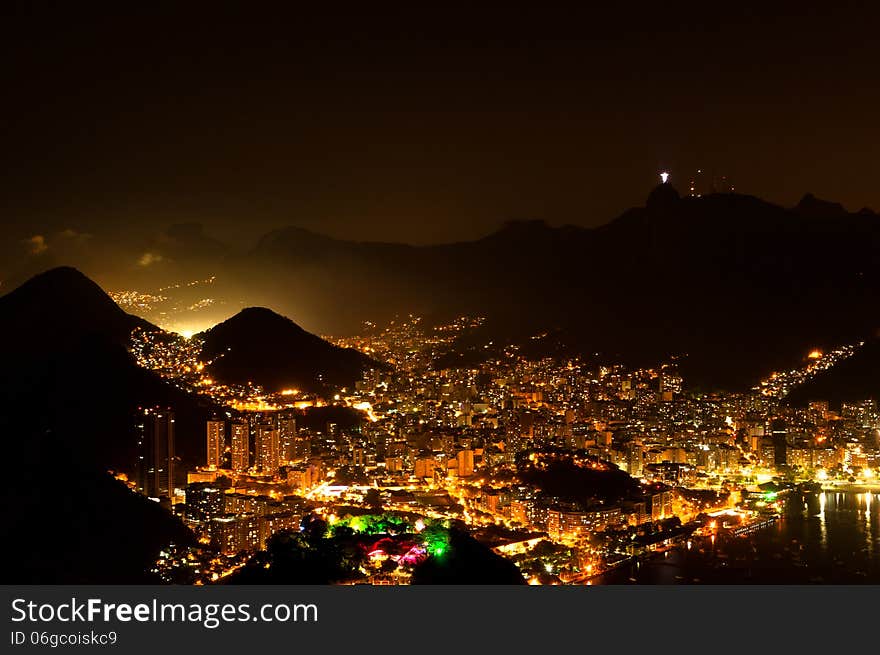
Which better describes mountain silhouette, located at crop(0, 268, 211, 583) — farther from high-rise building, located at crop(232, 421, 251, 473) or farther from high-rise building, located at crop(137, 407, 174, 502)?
high-rise building, located at crop(232, 421, 251, 473)

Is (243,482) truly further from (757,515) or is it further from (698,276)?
(698,276)

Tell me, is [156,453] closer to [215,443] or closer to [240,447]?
[215,443]

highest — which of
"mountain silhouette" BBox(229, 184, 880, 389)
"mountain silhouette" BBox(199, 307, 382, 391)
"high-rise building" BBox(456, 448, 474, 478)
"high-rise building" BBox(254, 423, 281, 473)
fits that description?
"mountain silhouette" BBox(229, 184, 880, 389)

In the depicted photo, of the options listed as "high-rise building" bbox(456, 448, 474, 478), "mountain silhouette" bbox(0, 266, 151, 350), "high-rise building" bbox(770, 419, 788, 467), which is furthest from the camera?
"high-rise building" bbox(770, 419, 788, 467)

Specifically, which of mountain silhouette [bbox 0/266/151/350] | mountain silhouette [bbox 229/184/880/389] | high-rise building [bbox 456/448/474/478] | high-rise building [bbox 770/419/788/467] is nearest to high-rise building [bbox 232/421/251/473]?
mountain silhouette [bbox 0/266/151/350]

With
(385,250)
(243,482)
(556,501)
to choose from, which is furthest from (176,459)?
(385,250)

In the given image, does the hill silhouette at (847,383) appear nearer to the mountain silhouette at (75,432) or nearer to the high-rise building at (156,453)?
the mountain silhouette at (75,432)

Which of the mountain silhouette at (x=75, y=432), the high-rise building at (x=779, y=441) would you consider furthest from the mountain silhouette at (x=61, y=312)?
the high-rise building at (x=779, y=441)
